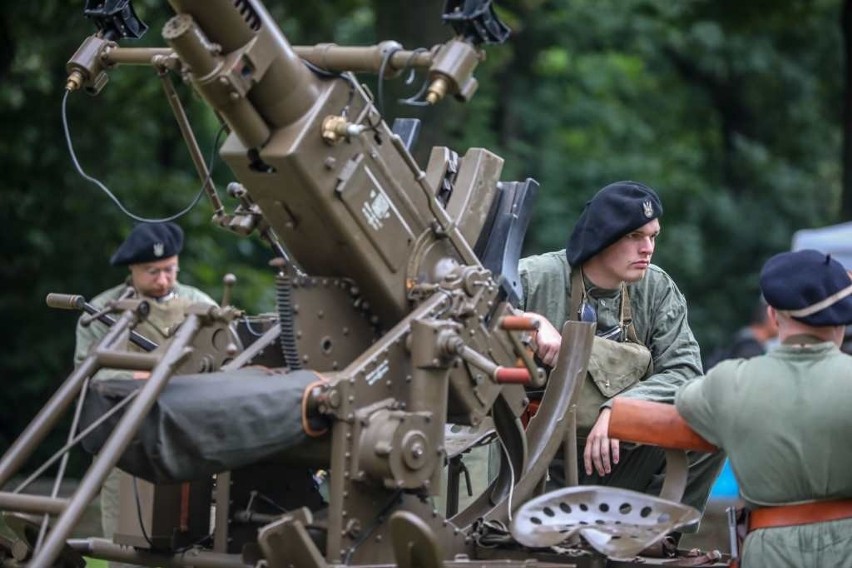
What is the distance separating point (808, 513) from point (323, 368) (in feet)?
5.68

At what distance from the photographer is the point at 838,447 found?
17.0ft

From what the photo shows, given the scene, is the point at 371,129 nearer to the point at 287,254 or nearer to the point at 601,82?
the point at 287,254

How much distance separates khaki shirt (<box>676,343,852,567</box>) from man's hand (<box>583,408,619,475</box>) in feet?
3.34

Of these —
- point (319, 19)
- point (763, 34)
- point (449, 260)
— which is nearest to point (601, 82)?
point (763, 34)

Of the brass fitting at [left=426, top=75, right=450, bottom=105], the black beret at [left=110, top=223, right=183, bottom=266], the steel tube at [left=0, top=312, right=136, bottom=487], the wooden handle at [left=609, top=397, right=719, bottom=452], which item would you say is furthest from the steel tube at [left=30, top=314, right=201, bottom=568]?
the black beret at [left=110, top=223, right=183, bottom=266]

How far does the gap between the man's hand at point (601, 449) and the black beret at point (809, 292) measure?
1214 mm

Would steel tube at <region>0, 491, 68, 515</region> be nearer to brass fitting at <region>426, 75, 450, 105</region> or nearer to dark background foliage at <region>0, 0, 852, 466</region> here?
brass fitting at <region>426, 75, 450, 105</region>

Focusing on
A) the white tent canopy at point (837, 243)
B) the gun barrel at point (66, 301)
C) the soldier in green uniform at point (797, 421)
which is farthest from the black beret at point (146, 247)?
the white tent canopy at point (837, 243)

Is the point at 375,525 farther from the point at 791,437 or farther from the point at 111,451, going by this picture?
the point at 791,437

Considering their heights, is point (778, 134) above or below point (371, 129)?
above

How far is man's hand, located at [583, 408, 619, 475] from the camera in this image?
21.1 feet

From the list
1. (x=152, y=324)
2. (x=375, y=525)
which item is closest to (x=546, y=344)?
(x=375, y=525)

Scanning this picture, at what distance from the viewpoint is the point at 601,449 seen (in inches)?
253

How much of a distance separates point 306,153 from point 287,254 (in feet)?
2.30
